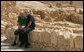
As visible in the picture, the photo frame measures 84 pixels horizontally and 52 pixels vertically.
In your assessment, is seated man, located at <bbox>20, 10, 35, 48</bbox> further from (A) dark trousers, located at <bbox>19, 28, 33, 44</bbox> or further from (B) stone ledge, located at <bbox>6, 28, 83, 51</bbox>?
(B) stone ledge, located at <bbox>6, 28, 83, 51</bbox>

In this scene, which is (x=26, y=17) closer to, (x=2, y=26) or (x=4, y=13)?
(x=2, y=26)

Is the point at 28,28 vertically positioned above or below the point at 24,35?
above

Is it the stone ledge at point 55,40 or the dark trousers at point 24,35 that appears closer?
the stone ledge at point 55,40

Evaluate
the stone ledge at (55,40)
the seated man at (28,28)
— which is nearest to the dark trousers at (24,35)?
the seated man at (28,28)

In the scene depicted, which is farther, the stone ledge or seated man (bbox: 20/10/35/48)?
seated man (bbox: 20/10/35/48)

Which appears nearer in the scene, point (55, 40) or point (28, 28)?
point (55, 40)

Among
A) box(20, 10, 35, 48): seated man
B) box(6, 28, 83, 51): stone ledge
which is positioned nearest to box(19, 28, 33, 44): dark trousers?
box(20, 10, 35, 48): seated man

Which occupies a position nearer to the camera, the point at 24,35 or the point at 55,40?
the point at 55,40

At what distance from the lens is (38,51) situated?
10.4 m

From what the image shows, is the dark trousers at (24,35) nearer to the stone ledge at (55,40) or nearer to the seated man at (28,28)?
the seated man at (28,28)

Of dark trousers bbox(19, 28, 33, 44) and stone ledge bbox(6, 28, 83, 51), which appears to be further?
dark trousers bbox(19, 28, 33, 44)

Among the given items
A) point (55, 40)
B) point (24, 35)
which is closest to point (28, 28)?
point (24, 35)

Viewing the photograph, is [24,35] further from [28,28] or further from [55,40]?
[55,40]

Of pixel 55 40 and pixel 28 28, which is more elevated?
pixel 28 28
